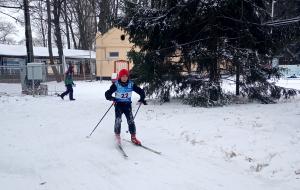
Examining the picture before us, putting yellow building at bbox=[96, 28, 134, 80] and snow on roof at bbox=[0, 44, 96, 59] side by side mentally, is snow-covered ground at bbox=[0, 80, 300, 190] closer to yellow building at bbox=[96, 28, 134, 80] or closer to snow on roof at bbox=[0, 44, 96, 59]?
yellow building at bbox=[96, 28, 134, 80]

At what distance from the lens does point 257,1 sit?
55.0 feet

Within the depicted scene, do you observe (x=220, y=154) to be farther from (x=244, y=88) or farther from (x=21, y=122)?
(x=244, y=88)

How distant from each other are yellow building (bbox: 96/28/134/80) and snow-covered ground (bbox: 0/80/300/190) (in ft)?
82.2

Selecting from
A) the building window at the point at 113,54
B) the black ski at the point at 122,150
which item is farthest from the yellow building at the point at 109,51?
the black ski at the point at 122,150

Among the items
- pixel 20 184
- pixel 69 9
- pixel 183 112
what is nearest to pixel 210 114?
pixel 183 112

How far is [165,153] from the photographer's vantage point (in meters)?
9.03

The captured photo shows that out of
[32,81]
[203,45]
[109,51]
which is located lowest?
[32,81]

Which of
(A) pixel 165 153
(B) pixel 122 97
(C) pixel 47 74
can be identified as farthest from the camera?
(C) pixel 47 74

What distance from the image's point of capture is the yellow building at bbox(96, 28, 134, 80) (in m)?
39.0

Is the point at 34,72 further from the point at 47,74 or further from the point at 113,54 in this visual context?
the point at 113,54

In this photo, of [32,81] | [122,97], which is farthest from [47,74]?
[122,97]

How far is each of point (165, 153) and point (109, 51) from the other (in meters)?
31.4

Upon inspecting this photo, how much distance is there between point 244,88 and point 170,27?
12.4ft

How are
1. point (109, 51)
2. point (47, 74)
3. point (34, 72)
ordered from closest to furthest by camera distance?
point (34, 72) → point (47, 74) → point (109, 51)
